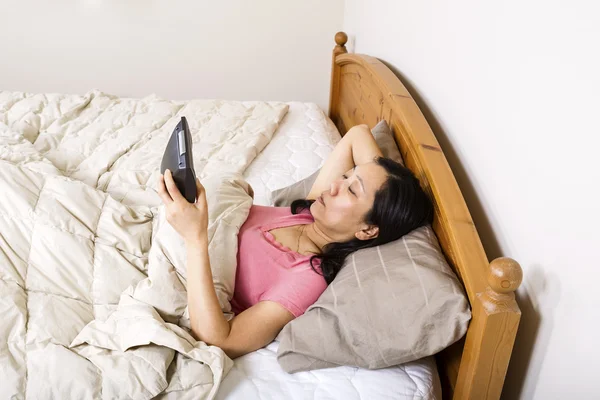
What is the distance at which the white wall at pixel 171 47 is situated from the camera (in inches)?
109

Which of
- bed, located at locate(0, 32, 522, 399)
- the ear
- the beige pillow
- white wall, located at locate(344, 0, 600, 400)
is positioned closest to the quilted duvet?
bed, located at locate(0, 32, 522, 399)

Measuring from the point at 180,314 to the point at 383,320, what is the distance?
0.40 m

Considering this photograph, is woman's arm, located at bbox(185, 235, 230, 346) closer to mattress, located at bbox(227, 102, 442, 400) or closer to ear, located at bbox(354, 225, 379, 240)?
mattress, located at bbox(227, 102, 442, 400)

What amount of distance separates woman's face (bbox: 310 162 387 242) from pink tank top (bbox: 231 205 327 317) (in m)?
0.09

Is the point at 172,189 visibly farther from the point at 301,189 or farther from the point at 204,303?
the point at 301,189

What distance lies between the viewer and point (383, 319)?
0.90m

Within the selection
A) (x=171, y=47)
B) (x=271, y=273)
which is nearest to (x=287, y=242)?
(x=271, y=273)

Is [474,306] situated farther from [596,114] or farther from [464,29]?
[464,29]

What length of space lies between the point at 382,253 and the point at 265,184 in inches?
27.9

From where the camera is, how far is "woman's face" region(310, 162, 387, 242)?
112 centimetres

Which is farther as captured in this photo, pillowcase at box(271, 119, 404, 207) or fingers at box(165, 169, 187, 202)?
pillowcase at box(271, 119, 404, 207)

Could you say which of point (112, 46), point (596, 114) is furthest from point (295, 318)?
point (112, 46)

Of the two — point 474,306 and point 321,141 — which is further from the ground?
point 474,306

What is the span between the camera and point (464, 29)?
1103 millimetres
